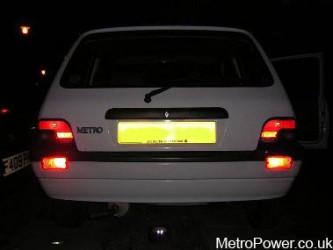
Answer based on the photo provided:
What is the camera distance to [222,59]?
5684mm

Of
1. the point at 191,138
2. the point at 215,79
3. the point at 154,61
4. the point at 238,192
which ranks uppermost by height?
the point at 154,61

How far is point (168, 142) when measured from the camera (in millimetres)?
3668

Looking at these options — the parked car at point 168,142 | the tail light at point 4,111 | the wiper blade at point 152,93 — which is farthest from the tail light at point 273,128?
the tail light at point 4,111

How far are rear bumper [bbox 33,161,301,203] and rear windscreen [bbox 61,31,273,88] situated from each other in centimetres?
59

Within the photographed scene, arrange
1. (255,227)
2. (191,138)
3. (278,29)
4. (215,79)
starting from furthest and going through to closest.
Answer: (278,29), (255,227), (215,79), (191,138)

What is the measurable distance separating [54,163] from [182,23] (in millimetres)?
19821

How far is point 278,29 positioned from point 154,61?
1953 cm

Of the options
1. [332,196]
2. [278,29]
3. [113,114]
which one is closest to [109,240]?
[113,114]

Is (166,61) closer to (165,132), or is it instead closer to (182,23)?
(165,132)

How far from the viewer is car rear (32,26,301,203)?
12.0ft

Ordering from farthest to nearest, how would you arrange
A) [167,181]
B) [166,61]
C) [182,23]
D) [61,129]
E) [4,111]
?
[182,23]
[4,111]
[166,61]
[61,129]
[167,181]

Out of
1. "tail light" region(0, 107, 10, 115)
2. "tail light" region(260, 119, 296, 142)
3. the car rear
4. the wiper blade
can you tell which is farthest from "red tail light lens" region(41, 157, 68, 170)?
"tail light" region(0, 107, 10, 115)

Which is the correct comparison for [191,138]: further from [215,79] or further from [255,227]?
[255,227]

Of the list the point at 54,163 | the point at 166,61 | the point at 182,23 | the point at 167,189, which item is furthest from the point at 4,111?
the point at 182,23
